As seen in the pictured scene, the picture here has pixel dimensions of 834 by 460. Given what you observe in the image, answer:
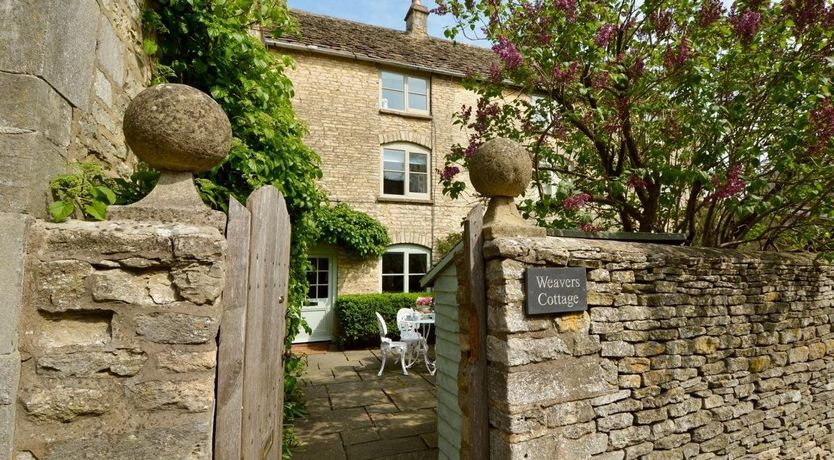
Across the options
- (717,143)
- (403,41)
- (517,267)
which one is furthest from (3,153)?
(403,41)

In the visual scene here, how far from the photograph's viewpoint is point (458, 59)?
1113cm

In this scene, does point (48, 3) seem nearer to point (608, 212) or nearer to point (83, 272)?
point (83, 272)

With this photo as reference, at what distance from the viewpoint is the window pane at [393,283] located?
9.58m

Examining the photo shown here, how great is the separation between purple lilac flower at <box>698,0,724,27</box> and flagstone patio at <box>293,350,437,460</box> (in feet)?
16.3

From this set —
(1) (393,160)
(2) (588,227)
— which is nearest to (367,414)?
(2) (588,227)

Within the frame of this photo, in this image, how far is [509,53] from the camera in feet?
11.5

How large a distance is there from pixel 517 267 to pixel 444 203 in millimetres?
7936

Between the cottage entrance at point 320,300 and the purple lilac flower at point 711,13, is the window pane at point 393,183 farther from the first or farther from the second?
the purple lilac flower at point 711,13

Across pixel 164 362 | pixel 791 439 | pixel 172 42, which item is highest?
pixel 172 42

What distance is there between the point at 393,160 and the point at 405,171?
43cm

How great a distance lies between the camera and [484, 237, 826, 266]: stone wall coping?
2.24m

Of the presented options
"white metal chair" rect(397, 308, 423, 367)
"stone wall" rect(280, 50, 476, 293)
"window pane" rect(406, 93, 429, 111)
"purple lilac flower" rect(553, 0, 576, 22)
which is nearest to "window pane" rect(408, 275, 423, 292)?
"stone wall" rect(280, 50, 476, 293)

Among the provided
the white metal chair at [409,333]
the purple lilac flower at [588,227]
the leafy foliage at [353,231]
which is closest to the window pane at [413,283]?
the leafy foliage at [353,231]

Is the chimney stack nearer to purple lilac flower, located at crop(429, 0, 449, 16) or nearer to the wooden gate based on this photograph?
purple lilac flower, located at crop(429, 0, 449, 16)
